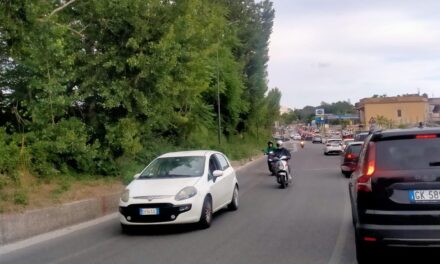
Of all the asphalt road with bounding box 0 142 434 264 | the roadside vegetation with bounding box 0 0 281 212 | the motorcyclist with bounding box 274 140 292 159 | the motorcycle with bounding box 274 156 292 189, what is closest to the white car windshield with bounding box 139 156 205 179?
the asphalt road with bounding box 0 142 434 264

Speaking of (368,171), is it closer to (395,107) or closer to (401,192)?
(401,192)

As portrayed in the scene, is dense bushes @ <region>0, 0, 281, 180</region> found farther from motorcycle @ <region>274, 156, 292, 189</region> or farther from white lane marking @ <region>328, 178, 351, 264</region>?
white lane marking @ <region>328, 178, 351, 264</region>

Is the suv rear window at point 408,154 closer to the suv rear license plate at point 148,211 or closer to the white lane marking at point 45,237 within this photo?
the suv rear license plate at point 148,211

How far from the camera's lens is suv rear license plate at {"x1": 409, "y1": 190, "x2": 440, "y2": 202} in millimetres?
6629

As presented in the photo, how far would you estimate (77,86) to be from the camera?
18.9 m

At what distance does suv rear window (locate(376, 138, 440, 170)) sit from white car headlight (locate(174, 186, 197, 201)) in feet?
15.6

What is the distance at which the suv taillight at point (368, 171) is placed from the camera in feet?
22.8

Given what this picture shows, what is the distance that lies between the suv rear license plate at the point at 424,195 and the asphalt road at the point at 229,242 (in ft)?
5.42

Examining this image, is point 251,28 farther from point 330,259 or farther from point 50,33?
point 330,259

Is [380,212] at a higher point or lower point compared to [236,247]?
higher

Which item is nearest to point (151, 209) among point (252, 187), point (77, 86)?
point (77, 86)

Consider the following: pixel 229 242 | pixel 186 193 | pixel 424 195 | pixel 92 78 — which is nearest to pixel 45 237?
pixel 186 193

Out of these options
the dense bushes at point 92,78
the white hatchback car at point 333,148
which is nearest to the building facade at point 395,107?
the white hatchback car at point 333,148

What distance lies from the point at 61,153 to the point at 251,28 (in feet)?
149
